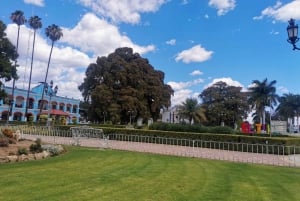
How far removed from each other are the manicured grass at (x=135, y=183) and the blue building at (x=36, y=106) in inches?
1528

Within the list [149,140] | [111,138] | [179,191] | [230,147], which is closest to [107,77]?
[111,138]

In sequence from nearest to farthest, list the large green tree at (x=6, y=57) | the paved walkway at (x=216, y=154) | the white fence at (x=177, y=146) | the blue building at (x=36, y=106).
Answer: the paved walkway at (x=216, y=154)
the white fence at (x=177, y=146)
the large green tree at (x=6, y=57)
the blue building at (x=36, y=106)

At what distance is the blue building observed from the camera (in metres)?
50.7

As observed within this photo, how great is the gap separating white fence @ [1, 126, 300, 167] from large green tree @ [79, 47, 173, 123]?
13201 mm

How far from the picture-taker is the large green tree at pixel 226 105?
57.5 m

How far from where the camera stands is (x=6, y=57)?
2817 cm

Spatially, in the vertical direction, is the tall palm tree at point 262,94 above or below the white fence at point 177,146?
above

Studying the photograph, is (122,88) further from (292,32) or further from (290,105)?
(290,105)

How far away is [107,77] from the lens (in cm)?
3672

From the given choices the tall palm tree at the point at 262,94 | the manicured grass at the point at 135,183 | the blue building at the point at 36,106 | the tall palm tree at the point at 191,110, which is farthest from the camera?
the tall palm tree at the point at 262,94

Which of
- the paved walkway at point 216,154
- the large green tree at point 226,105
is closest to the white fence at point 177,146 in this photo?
the paved walkway at point 216,154

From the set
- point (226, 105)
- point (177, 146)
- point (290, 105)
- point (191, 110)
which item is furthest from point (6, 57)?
point (290, 105)

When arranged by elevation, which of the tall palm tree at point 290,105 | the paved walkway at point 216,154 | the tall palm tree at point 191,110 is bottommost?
the paved walkway at point 216,154

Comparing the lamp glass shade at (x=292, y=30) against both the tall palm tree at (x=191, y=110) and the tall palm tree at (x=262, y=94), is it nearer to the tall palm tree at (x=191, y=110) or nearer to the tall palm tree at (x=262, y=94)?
the tall palm tree at (x=191, y=110)
